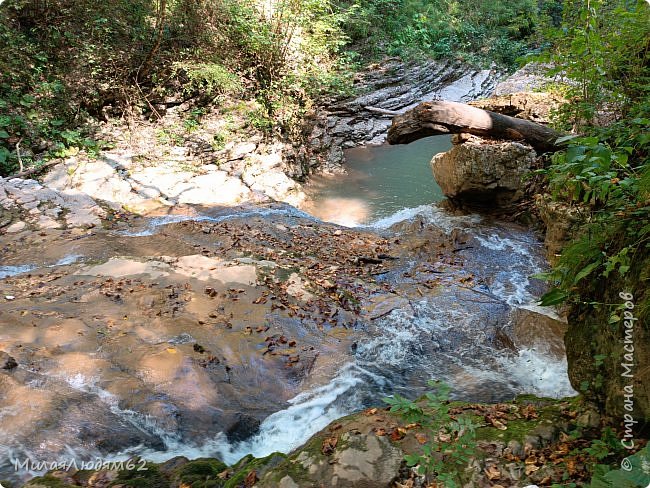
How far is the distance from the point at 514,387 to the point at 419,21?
18986mm

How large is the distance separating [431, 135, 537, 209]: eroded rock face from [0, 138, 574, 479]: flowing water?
1.84 feet

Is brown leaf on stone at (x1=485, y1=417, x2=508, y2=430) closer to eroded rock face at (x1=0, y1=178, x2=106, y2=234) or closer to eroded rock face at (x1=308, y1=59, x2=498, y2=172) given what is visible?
eroded rock face at (x1=0, y1=178, x2=106, y2=234)

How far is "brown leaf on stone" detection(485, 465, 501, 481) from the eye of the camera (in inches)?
89.2

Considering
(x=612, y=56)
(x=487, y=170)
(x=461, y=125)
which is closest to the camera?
(x=612, y=56)

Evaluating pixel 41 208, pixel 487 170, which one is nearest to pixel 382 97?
pixel 487 170

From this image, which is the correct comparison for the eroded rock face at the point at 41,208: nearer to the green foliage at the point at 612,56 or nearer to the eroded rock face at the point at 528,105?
the green foliage at the point at 612,56

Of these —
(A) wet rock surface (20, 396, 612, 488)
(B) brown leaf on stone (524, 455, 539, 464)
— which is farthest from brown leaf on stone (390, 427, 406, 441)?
(B) brown leaf on stone (524, 455, 539, 464)

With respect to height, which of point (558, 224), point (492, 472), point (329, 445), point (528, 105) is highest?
point (528, 105)

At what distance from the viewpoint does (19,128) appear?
31.8 feet

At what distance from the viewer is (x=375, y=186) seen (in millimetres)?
11680

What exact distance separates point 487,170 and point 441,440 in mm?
6016

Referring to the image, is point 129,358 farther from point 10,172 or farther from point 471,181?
point 10,172

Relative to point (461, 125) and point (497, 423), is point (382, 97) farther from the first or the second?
point (497, 423)

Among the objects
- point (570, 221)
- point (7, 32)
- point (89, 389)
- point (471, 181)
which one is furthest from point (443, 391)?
point (7, 32)
